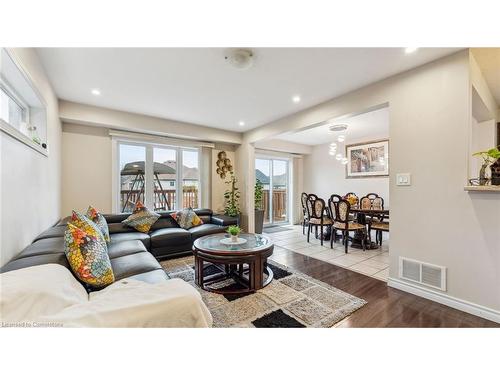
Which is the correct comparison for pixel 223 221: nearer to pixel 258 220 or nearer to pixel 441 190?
pixel 258 220

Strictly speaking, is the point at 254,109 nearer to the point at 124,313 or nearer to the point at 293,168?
the point at 124,313

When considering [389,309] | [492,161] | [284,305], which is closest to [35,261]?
[284,305]

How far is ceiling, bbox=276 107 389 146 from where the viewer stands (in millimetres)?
3913

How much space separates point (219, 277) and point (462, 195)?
2.62 m

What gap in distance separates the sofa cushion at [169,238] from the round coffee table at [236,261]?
2.88 ft

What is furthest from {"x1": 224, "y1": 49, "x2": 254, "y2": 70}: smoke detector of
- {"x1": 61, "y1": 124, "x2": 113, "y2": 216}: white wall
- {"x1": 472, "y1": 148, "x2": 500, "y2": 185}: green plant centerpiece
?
{"x1": 61, "y1": 124, "x2": 113, "y2": 216}: white wall

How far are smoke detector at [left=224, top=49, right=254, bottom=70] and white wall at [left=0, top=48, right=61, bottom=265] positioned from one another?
159 cm

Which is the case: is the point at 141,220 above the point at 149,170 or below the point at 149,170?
below

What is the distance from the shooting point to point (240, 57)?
1.96 m

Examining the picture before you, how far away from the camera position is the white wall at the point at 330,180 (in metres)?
5.32

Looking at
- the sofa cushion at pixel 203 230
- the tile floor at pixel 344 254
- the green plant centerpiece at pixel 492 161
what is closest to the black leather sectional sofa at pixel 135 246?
the sofa cushion at pixel 203 230

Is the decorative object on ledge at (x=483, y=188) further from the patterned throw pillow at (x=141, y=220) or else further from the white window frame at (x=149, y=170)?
the white window frame at (x=149, y=170)

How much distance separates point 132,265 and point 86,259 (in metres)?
0.48
